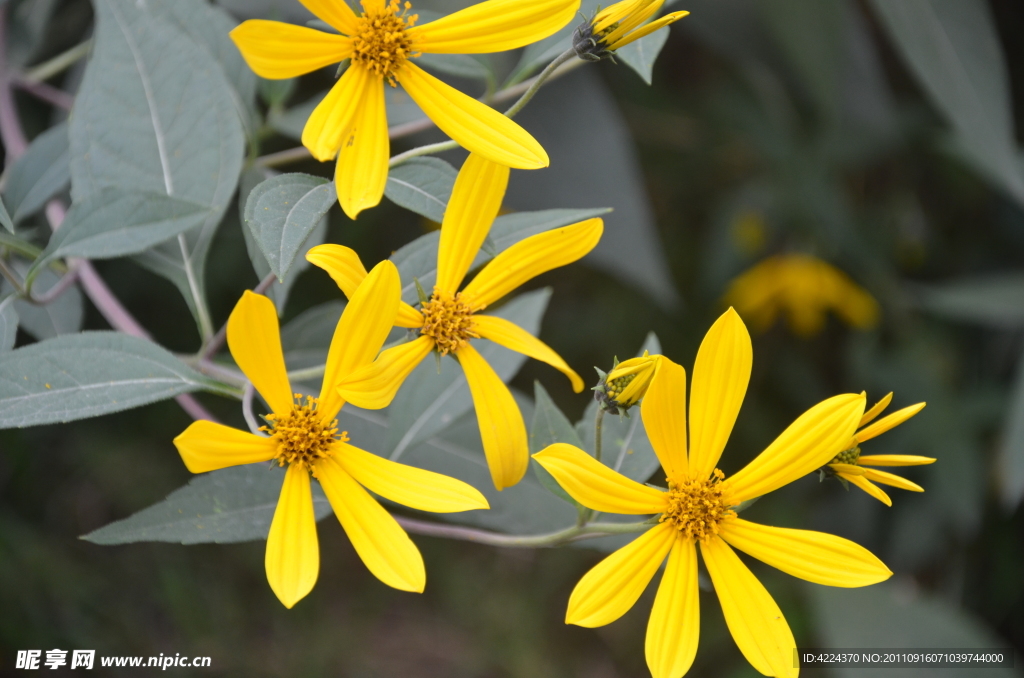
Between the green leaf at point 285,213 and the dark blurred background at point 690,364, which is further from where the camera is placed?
the dark blurred background at point 690,364

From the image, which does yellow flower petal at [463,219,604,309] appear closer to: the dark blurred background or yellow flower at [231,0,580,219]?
yellow flower at [231,0,580,219]

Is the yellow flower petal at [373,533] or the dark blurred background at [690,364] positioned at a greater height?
the dark blurred background at [690,364]

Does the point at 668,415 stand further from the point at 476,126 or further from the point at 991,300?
the point at 991,300

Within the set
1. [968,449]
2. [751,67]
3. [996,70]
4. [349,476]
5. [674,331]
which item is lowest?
[349,476]

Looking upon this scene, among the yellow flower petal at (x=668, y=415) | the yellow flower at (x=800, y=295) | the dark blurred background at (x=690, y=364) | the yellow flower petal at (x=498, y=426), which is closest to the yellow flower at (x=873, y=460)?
the yellow flower petal at (x=668, y=415)

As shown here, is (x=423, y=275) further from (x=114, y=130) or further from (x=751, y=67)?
(x=751, y=67)

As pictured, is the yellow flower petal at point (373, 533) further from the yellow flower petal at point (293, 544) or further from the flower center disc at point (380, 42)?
the flower center disc at point (380, 42)

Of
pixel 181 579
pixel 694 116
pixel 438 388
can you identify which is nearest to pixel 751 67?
pixel 694 116

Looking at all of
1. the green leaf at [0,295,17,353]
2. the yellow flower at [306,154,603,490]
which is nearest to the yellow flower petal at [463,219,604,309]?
the yellow flower at [306,154,603,490]
